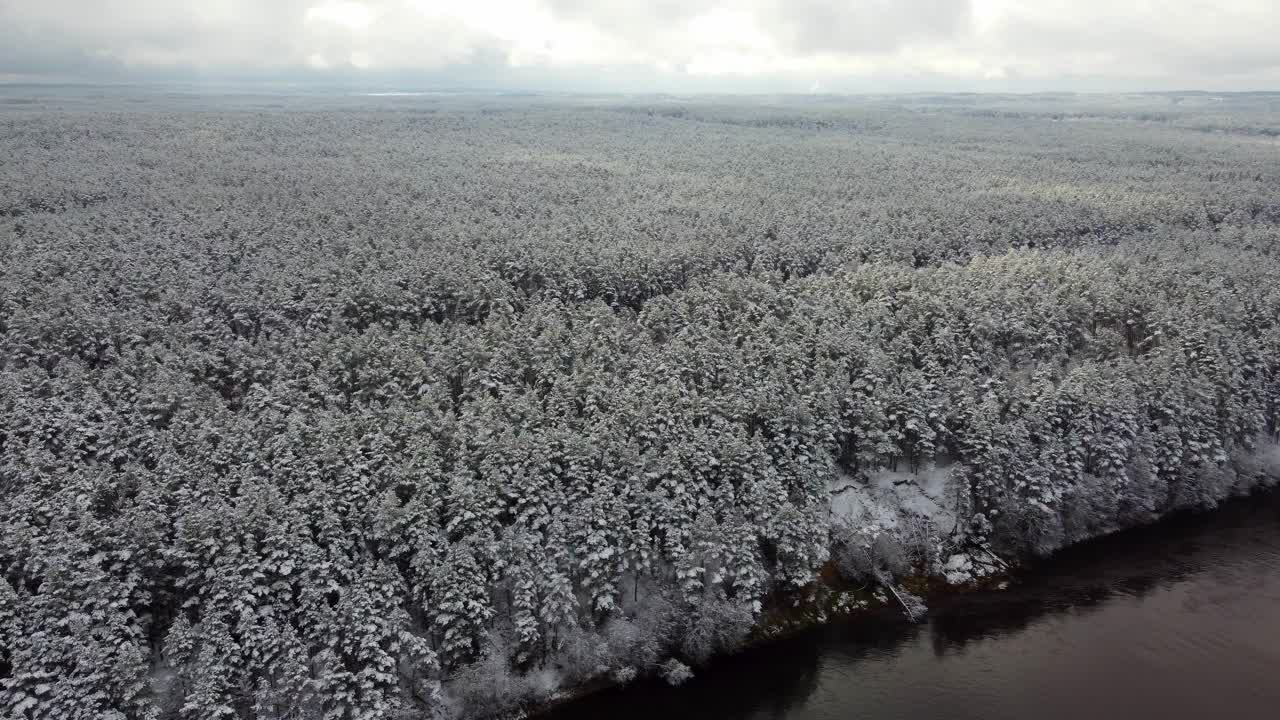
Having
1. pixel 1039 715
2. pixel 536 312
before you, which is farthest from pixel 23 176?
pixel 1039 715

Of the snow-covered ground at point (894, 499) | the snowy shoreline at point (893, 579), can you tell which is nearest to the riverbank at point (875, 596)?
the snowy shoreline at point (893, 579)

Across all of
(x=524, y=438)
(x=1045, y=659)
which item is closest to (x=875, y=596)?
(x=1045, y=659)

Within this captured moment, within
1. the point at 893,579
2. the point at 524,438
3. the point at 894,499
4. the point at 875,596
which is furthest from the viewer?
the point at 894,499

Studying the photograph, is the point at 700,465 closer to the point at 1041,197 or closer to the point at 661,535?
the point at 661,535

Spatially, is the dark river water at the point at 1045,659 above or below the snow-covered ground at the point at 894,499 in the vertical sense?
below

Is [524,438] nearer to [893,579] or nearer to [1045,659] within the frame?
[893,579]

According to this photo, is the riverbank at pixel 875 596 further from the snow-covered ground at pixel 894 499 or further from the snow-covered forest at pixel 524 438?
the snow-covered ground at pixel 894 499
